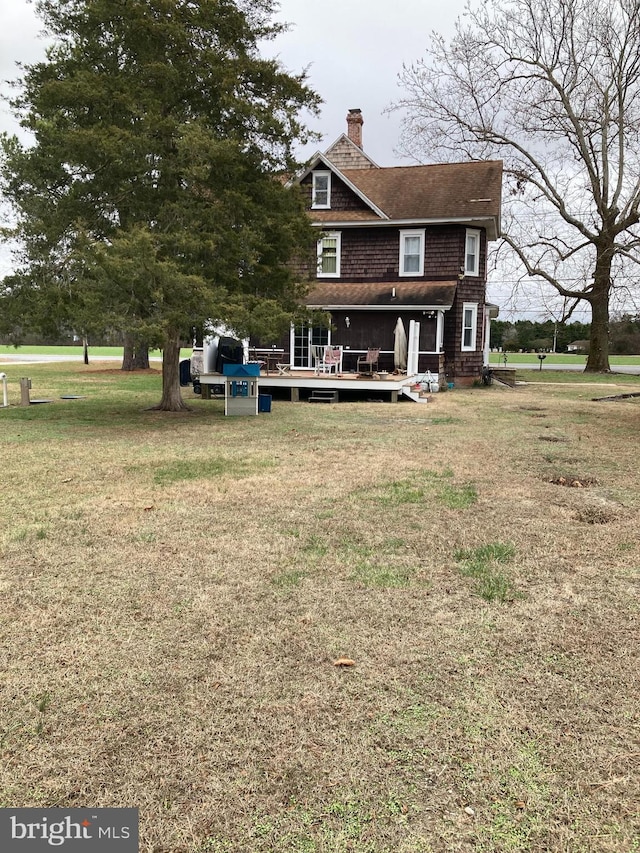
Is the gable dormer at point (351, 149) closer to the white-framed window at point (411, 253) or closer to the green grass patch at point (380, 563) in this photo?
the white-framed window at point (411, 253)

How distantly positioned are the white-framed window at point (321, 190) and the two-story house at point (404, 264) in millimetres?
37

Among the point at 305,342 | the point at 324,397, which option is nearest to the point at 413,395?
the point at 324,397

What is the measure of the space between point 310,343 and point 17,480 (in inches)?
654

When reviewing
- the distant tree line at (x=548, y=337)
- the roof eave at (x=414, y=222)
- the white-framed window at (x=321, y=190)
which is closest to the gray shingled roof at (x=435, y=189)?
the roof eave at (x=414, y=222)

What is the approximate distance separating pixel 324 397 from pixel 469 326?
29.0 feet

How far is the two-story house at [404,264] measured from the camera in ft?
72.7

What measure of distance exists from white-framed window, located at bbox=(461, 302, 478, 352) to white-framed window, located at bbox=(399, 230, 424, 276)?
239 cm

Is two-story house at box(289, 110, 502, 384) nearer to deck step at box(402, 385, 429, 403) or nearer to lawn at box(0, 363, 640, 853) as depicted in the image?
deck step at box(402, 385, 429, 403)

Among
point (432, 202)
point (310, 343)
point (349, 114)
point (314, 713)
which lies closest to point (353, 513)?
point (314, 713)

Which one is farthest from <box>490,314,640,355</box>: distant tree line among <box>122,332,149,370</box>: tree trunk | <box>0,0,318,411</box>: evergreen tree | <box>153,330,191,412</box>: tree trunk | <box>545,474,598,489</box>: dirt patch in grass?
<box>545,474,598,489</box>: dirt patch in grass

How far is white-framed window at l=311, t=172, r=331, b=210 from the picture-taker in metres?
23.9

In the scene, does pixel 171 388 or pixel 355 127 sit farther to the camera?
pixel 355 127

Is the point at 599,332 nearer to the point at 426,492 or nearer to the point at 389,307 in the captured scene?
the point at 389,307

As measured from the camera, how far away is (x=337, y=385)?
58.6ft
